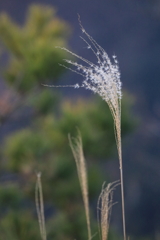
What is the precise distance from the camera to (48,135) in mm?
2973

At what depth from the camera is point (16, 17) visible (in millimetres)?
4078

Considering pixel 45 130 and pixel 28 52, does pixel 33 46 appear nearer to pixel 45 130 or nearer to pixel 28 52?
pixel 28 52

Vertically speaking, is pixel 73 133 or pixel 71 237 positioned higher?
pixel 73 133

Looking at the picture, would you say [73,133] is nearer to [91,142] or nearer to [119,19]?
[91,142]

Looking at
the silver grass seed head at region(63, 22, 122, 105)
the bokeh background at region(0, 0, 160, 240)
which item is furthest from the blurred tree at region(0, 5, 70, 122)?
the silver grass seed head at region(63, 22, 122, 105)

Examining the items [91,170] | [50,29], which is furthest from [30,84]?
[91,170]

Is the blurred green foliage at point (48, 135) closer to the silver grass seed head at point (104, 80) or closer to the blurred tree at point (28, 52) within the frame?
the blurred tree at point (28, 52)

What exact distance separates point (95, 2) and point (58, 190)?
7.19 ft

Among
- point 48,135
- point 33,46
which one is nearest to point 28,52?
point 33,46

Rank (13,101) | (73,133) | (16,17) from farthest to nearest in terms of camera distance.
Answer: (16,17) → (13,101) → (73,133)

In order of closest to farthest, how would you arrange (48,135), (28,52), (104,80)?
(104,80) → (28,52) → (48,135)

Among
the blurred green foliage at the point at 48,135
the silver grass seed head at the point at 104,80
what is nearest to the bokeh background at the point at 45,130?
the blurred green foliage at the point at 48,135

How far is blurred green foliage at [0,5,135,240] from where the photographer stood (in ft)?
8.57

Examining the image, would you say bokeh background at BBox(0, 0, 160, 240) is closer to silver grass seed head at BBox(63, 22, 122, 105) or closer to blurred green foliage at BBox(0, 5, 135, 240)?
blurred green foliage at BBox(0, 5, 135, 240)
